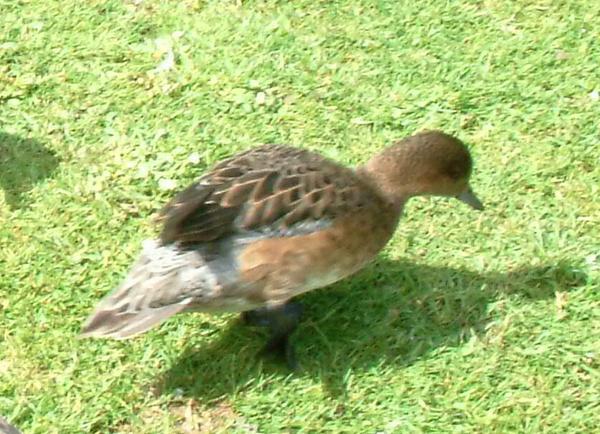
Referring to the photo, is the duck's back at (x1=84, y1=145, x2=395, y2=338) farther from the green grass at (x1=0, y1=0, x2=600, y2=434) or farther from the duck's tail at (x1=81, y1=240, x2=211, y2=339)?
the green grass at (x1=0, y1=0, x2=600, y2=434)

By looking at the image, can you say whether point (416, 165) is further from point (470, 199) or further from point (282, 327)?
point (282, 327)

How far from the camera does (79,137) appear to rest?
5.29m

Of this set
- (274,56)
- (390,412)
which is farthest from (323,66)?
(390,412)

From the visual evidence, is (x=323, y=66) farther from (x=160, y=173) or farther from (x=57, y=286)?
(x=57, y=286)

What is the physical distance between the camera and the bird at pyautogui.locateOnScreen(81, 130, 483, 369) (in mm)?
4016

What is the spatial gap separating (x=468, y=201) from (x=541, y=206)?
0.46 metres

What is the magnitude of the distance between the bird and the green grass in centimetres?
31

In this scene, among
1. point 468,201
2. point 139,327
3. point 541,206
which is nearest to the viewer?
point 139,327

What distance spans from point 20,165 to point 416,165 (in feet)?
6.02

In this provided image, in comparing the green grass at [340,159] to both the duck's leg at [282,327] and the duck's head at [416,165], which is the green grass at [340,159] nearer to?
the duck's leg at [282,327]

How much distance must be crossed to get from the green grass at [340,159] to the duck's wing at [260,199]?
542 mm

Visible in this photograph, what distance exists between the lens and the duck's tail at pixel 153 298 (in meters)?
4.02

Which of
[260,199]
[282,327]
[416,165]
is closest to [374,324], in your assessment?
[282,327]

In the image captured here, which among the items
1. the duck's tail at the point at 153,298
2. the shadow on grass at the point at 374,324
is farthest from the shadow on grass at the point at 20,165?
the shadow on grass at the point at 374,324
